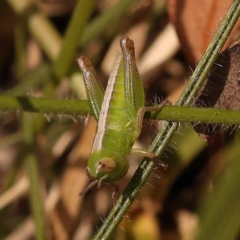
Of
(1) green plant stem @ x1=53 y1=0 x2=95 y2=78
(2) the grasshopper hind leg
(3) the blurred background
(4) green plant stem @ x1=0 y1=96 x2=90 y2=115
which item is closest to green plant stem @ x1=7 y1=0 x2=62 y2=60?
(3) the blurred background

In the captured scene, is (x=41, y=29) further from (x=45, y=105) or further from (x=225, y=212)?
(x=225, y=212)

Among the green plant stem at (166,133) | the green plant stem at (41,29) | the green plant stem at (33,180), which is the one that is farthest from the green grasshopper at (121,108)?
the green plant stem at (41,29)

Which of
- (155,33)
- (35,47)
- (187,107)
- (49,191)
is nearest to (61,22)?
(35,47)

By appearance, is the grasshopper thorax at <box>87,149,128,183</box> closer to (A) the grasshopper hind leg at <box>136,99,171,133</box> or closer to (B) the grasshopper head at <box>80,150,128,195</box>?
(B) the grasshopper head at <box>80,150,128,195</box>

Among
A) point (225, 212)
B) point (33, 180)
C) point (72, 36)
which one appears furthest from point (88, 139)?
point (225, 212)

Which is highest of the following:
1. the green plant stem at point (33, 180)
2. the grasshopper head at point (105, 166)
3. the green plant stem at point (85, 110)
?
the green plant stem at point (85, 110)

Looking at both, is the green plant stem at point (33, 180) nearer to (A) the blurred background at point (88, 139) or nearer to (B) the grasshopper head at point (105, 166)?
(A) the blurred background at point (88, 139)
